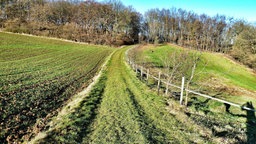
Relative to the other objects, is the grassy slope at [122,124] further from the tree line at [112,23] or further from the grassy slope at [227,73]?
the tree line at [112,23]

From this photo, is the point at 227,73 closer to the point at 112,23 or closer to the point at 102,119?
the point at 102,119

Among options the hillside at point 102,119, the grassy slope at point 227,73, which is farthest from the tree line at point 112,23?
the hillside at point 102,119

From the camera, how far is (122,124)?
8797 millimetres

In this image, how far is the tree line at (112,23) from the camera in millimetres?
75625

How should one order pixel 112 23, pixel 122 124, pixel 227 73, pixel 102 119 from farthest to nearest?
pixel 112 23, pixel 227 73, pixel 102 119, pixel 122 124

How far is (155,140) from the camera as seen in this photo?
7.51 meters

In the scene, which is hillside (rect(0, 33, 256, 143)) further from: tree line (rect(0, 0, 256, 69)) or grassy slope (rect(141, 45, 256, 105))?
tree line (rect(0, 0, 256, 69))

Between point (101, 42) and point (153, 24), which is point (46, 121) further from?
point (153, 24)

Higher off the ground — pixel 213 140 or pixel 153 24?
pixel 153 24

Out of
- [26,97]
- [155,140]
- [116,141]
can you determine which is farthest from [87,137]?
[26,97]

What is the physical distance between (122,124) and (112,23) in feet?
276

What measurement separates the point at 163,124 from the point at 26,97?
7589mm

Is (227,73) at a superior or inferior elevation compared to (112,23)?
inferior

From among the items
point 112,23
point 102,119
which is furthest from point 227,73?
point 112,23
